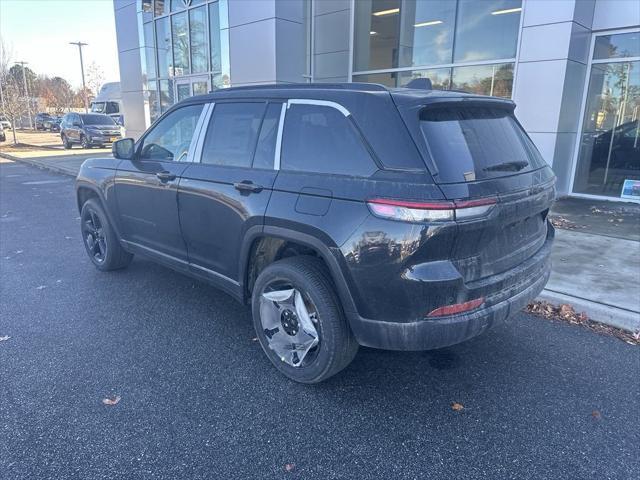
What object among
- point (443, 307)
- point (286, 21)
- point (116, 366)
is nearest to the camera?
point (443, 307)

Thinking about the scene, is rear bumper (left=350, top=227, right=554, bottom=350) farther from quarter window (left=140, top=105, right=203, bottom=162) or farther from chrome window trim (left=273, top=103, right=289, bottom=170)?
quarter window (left=140, top=105, right=203, bottom=162)

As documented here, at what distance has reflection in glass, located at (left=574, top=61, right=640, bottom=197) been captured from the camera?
889 cm

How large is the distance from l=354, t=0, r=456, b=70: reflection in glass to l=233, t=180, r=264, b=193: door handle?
27.3 feet

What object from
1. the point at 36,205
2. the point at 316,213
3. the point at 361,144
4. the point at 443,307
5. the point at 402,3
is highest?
the point at 402,3

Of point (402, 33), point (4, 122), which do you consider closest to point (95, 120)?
point (402, 33)

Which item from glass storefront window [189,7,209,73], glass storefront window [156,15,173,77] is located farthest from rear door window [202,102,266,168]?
glass storefront window [156,15,173,77]

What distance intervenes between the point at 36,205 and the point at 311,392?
8696 mm

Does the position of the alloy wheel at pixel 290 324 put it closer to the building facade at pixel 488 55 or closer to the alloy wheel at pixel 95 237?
the alloy wheel at pixel 95 237

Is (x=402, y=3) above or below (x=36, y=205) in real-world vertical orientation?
above

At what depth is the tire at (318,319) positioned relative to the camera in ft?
9.46

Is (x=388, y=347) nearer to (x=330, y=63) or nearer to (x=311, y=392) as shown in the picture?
(x=311, y=392)

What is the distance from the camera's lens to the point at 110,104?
3566 cm

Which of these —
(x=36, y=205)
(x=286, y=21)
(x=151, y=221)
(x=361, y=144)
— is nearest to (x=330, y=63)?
(x=286, y=21)

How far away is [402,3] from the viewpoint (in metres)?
11.1
